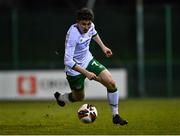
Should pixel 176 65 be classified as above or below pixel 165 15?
below

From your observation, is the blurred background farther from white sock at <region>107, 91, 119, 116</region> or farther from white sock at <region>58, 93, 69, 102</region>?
white sock at <region>107, 91, 119, 116</region>

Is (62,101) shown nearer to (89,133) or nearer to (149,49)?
(89,133)

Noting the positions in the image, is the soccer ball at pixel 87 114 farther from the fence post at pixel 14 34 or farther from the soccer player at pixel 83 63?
the fence post at pixel 14 34

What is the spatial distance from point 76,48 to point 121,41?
47.6 feet

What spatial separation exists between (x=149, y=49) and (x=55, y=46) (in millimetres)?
3638

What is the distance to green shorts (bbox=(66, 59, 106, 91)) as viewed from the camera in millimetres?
13305

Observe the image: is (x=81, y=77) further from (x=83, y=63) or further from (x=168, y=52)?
(x=168, y=52)

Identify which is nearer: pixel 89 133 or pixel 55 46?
pixel 89 133

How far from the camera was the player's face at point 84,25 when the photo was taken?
41.9ft

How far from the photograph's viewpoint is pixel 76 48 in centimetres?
1329

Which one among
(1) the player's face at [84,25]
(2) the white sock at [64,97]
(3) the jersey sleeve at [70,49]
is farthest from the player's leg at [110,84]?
(2) the white sock at [64,97]

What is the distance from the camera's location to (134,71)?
88.0 feet

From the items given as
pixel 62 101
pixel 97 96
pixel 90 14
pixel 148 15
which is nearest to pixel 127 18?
pixel 148 15

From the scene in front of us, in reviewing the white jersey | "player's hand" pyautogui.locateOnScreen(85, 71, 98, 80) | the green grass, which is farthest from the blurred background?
"player's hand" pyautogui.locateOnScreen(85, 71, 98, 80)
